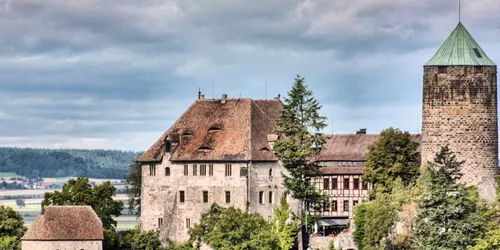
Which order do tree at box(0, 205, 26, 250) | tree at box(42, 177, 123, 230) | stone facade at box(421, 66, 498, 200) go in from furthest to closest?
tree at box(42, 177, 123, 230) → tree at box(0, 205, 26, 250) → stone facade at box(421, 66, 498, 200)

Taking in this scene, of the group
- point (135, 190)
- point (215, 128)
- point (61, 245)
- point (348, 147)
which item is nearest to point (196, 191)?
point (215, 128)

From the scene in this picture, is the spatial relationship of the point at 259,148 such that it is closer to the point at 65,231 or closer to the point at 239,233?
the point at 239,233

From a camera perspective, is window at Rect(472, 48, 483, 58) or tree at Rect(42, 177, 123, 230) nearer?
window at Rect(472, 48, 483, 58)

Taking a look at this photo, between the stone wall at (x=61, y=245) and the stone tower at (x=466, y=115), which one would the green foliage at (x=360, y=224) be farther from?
the stone wall at (x=61, y=245)

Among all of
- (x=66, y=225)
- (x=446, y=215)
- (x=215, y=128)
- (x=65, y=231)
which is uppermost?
(x=215, y=128)

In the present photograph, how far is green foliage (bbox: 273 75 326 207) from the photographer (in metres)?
104

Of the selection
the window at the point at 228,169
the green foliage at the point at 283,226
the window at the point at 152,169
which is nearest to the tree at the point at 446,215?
the green foliage at the point at 283,226

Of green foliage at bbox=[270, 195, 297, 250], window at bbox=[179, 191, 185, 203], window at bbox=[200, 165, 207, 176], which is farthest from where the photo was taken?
window at bbox=[179, 191, 185, 203]

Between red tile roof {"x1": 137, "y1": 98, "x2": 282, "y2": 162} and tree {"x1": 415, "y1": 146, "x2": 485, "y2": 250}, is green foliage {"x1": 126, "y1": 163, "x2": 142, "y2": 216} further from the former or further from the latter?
tree {"x1": 415, "y1": 146, "x2": 485, "y2": 250}

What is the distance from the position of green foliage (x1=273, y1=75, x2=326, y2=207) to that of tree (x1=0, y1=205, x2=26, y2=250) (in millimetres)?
21871

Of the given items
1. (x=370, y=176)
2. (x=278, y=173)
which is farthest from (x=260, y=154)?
(x=370, y=176)

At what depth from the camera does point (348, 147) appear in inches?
4729

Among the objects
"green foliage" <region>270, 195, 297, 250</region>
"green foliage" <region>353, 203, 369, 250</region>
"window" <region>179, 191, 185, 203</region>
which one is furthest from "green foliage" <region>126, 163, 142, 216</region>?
"green foliage" <region>353, 203, 369, 250</region>

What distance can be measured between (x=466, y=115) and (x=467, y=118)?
22 cm
